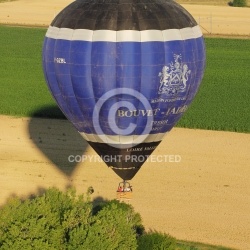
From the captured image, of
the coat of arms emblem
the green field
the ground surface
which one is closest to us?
the coat of arms emblem

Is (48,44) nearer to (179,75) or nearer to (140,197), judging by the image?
(179,75)

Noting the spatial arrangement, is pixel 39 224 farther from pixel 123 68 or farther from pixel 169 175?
pixel 169 175

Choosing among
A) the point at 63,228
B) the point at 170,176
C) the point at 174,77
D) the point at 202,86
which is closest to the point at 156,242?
the point at 63,228

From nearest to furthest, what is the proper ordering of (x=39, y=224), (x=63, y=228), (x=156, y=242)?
1. (x=39, y=224)
2. (x=63, y=228)
3. (x=156, y=242)

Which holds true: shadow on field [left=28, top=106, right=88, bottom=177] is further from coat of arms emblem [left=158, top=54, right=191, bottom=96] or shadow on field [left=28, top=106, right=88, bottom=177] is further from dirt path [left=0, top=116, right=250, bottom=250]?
coat of arms emblem [left=158, top=54, right=191, bottom=96]

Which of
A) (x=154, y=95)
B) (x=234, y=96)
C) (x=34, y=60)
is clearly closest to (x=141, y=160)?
(x=154, y=95)

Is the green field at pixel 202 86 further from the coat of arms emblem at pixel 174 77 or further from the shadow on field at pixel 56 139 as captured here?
the coat of arms emblem at pixel 174 77

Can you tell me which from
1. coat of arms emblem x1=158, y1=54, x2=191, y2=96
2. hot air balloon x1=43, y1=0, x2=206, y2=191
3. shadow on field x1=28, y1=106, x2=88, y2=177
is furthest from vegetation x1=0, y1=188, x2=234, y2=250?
shadow on field x1=28, y1=106, x2=88, y2=177
